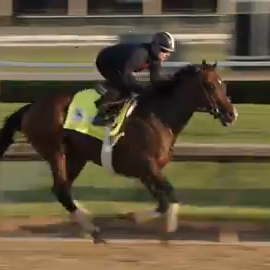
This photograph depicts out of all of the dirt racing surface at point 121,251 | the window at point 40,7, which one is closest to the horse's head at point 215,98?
the dirt racing surface at point 121,251

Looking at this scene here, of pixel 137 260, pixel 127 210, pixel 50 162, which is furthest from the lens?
pixel 127 210

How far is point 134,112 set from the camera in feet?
23.1

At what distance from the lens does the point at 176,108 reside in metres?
6.99

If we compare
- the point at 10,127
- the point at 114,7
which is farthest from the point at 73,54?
the point at 10,127

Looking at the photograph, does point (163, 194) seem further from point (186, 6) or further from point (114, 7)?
point (114, 7)

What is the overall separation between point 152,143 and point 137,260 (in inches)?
44.3

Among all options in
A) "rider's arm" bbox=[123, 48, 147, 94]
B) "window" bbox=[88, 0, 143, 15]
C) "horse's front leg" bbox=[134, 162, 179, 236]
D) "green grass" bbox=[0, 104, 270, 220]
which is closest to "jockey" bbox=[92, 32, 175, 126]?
"rider's arm" bbox=[123, 48, 147, 94]

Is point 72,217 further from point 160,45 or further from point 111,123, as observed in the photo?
point 160,45

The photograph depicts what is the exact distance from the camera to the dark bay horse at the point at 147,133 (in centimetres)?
682

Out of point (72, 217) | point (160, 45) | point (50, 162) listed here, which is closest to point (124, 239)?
point (72, 217)

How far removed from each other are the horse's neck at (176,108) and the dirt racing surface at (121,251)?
875 mm

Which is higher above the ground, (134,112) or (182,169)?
(134,112)

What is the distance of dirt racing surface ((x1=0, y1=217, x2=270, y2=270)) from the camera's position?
593 cm

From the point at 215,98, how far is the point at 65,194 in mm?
1406
